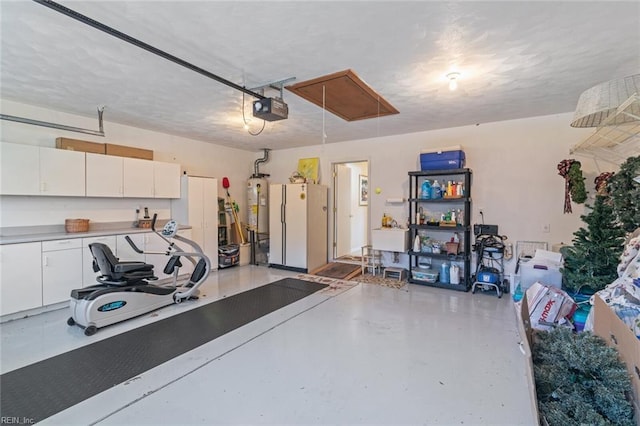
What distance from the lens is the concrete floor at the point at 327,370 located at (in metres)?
2.00

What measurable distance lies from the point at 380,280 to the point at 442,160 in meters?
2.32

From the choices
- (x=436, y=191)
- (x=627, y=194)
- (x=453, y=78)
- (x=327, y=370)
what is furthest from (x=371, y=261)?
(x=627, y=194)

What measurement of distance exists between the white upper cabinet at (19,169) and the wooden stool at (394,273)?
5385mm

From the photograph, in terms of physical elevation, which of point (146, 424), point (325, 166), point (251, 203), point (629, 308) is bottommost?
point (146, 424)

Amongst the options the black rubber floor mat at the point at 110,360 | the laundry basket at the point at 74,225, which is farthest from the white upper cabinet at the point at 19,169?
the black rubber floor mat at the point at 110,360

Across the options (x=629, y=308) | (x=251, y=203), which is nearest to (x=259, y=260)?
(x=251, y=203)

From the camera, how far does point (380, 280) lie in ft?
17.5

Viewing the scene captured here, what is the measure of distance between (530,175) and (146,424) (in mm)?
5493

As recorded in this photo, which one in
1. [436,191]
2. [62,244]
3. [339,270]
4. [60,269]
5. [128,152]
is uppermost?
[128,152]

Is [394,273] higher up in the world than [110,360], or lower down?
higher up

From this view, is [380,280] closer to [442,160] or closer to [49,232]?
[442,160]

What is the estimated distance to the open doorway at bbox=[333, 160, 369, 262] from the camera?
6832mm

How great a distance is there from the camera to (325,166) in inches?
262

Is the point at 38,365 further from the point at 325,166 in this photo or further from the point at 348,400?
the point at 325,166
